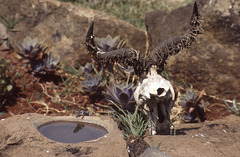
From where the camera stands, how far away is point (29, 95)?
4.25 meters

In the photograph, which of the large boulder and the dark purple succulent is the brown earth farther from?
the dark purple succulent

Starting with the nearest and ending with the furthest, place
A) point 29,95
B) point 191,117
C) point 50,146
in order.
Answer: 1. point 50,146
2. point 191,117
3. point 29,95

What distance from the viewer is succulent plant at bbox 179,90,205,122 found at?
12.4ft

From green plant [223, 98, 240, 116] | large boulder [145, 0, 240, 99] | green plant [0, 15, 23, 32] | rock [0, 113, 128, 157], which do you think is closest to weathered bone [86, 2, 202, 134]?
rock [0, 113, 128, 157]

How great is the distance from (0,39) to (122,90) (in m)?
2.57

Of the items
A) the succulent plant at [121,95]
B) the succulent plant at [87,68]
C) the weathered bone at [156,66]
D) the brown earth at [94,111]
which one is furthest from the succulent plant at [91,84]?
the weathered bone at [156,66]

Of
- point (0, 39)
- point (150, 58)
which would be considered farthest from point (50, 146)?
point (0, 39)

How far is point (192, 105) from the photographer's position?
383cm

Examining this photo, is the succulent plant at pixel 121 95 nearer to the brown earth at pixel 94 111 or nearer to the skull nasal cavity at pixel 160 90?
the brown earth at pixel 94 111

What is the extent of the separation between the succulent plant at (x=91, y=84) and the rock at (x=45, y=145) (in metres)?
1.19

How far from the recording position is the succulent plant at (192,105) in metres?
3.79

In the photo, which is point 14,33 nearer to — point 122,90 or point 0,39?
point 0,39

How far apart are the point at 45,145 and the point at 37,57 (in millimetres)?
2129

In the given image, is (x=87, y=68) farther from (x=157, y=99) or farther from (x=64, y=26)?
→ (x=157, y=99)
